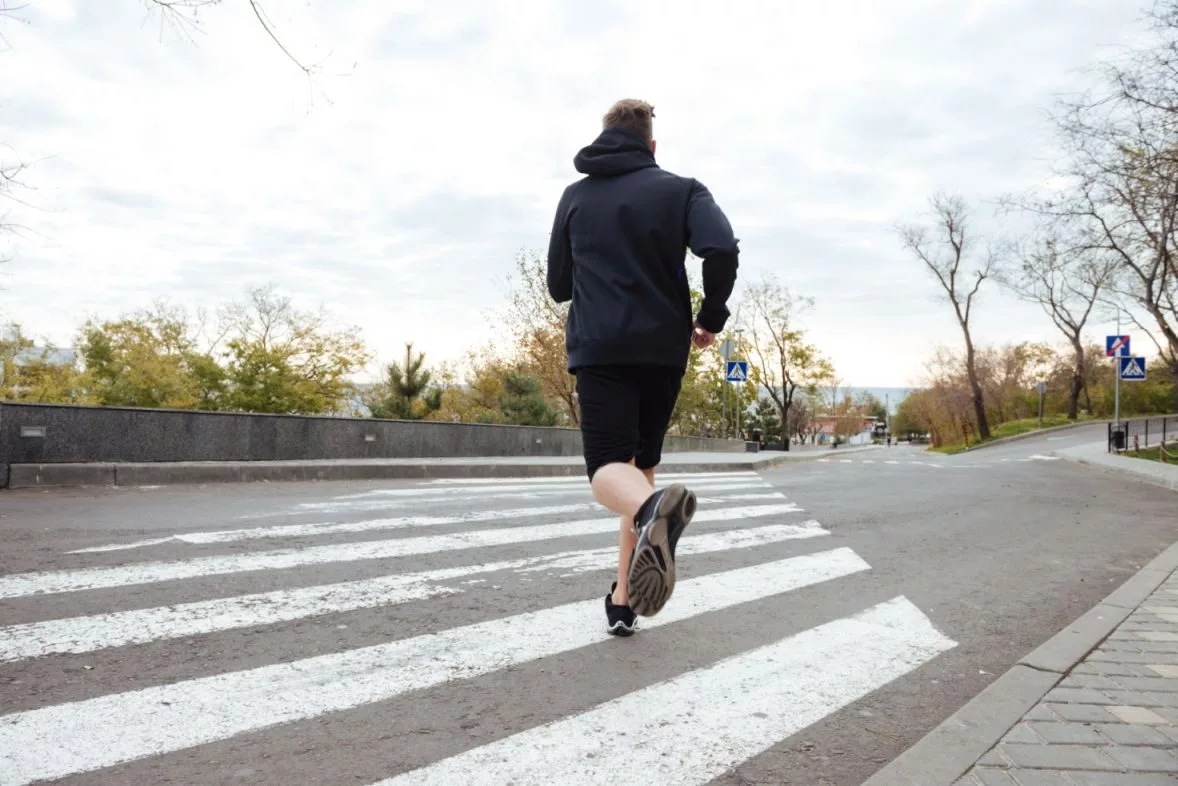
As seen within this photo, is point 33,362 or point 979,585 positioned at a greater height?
point 33,362

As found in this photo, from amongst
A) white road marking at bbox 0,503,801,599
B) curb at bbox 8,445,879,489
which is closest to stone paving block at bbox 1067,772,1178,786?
white road marking at bbox 0,503,801,599

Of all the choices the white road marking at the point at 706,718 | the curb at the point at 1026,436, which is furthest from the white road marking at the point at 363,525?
the curb at the point at 1026,436

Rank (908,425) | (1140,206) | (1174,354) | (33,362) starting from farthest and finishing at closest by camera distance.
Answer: (908,425), (33,362), (1174,354), (1140,206)

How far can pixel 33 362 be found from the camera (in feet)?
158

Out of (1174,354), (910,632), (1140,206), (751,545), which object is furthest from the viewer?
(1174,354)

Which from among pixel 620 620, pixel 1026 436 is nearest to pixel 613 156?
pixel 620 620

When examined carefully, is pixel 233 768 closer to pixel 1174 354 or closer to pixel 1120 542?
pixel 1120 542

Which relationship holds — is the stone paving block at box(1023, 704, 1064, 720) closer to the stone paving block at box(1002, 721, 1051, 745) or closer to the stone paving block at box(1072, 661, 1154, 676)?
the stone paving block at box(1002, 721, 1051, 745)

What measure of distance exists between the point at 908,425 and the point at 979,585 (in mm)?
146373

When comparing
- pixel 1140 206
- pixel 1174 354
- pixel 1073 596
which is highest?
pixel 1140 206

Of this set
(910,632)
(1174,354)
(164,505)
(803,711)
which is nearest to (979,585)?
(910,632)

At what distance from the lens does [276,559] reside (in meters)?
5.16

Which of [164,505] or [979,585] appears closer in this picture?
[979,585]

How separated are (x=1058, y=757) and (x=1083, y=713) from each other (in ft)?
1.55
